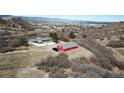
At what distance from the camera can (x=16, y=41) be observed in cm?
633

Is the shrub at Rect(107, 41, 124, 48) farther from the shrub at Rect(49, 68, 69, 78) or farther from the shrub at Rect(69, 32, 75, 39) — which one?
the shrub at Rect(49, 68, 69, 78)

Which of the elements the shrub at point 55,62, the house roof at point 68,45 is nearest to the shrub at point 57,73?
the shrub at point 55,62

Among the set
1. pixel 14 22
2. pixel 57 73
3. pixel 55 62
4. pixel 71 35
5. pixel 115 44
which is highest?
pixel 14 22

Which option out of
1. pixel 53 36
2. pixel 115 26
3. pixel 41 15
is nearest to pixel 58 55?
pixel 53 36

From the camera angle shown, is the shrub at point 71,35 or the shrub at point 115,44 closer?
the shrub at point 115,44

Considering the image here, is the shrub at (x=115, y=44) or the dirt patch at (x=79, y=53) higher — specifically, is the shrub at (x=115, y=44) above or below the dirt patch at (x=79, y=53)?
above

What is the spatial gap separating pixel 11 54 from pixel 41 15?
1.06 metres

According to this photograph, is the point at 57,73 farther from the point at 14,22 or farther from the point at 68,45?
the point at 14,22

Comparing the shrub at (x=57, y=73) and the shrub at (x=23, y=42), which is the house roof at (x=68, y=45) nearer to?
the shrub at (x=57, y=73)

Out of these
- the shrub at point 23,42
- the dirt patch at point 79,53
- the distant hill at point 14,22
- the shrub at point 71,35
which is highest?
the distant hill at point 14,22

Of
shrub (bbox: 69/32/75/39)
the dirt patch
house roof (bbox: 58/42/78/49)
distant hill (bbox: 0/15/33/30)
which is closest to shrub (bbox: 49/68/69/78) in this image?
the dirt patch

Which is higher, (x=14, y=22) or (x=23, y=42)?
(x=14, y=22)

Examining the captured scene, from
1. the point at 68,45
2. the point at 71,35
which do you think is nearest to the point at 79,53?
the point at 68,45
